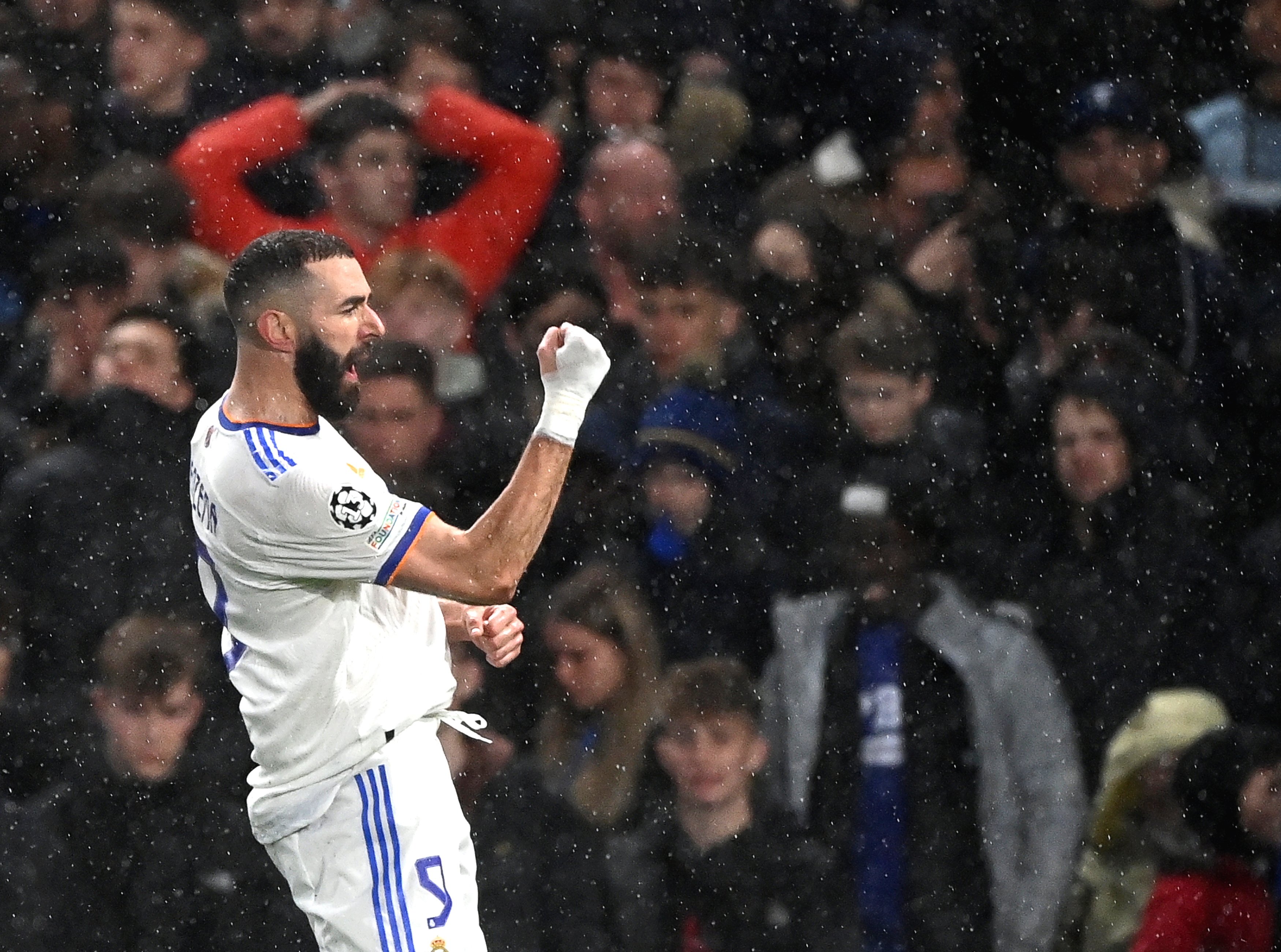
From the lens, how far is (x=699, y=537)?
4543 millimetres

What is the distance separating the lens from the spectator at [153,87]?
4910 millimetres

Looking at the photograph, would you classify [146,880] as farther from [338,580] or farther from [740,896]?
[338,580]

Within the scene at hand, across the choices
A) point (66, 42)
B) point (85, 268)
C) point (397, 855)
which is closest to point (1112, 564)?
point (397, 855)

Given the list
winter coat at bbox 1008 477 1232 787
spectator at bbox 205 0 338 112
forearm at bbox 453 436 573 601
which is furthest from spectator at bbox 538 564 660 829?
spectator at bbox 205 0 338 112

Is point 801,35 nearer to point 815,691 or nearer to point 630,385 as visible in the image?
point 630,385

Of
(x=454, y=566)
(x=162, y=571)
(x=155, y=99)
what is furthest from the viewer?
(x=155, y=99)

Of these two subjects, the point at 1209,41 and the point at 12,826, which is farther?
the point at 1209,41

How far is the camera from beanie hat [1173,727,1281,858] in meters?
4.17

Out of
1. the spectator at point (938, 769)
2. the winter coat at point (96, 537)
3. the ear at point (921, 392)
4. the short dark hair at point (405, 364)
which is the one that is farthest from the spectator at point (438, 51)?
the spectator at point (938, 769)

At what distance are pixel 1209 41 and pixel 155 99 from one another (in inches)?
109

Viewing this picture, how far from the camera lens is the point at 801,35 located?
16.8 ft

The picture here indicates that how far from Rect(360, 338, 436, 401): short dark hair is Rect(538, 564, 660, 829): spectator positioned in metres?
0.62

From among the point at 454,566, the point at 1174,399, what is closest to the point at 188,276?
the point at 454,566

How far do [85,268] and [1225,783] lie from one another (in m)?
2.97
